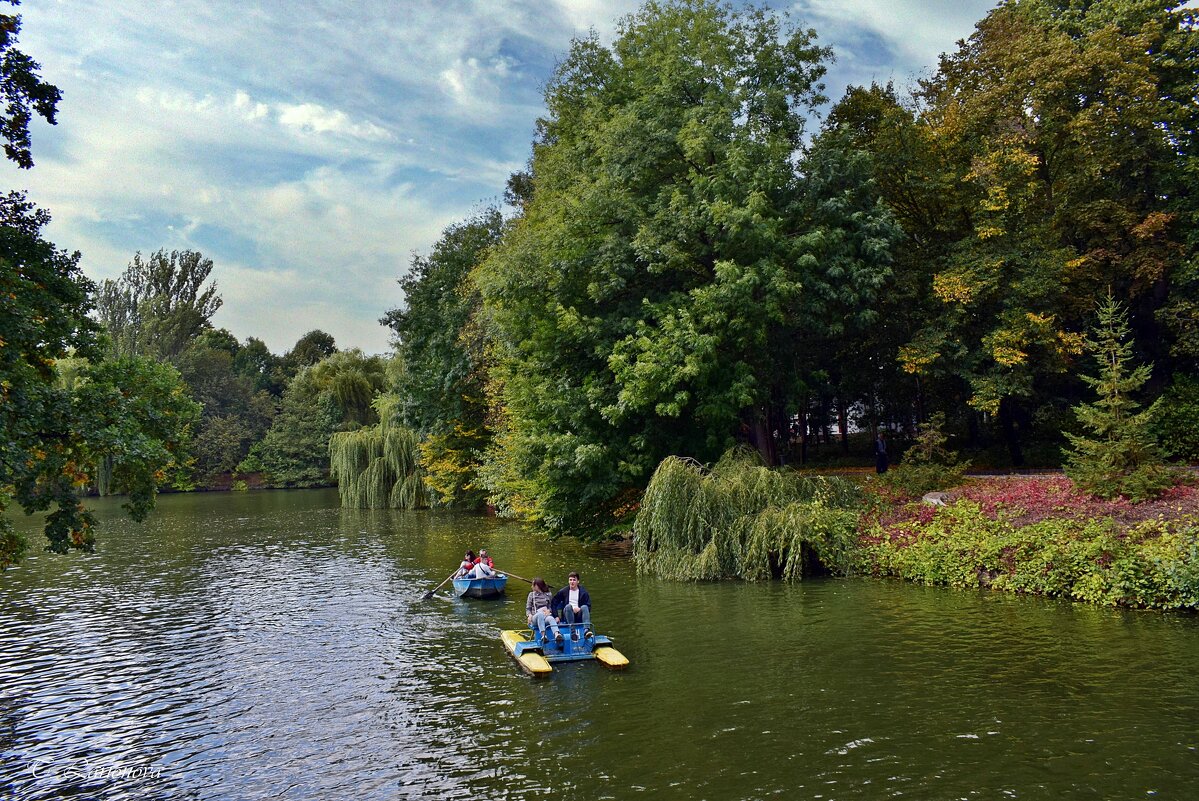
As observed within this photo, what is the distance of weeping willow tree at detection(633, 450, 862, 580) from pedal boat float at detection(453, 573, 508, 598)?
4123mm

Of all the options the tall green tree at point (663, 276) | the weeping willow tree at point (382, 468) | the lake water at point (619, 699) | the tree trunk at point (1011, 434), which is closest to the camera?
the lake water at point (619, 699)

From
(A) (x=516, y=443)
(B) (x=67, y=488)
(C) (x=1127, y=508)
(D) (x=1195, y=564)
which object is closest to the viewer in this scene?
(B) (x=67, y=488)

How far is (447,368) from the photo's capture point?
4109 centimetres

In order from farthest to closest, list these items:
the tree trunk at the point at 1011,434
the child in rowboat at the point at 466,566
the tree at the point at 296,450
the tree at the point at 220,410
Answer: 1. the tree at the point at 296,450
2. the tree at the point at 220,410
3. the tree trunk at the point at 1011,434
4. the child in rowboat at the point at 466,566

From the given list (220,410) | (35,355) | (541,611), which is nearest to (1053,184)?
(541,611)

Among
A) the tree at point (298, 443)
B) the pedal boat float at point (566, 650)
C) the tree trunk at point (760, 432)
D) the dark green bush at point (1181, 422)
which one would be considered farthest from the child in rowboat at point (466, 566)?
the tree at point (298, 443)

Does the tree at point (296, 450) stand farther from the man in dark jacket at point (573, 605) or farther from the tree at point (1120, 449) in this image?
the tree at point (1120, 449)

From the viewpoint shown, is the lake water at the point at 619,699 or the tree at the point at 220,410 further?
the tree at the point at 220,410

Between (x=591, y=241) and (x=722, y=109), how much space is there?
18.4 ft

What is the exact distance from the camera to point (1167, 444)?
24922mm

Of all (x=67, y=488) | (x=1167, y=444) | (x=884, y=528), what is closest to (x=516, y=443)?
(x=884, y=528)

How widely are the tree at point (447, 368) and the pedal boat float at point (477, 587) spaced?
18186 millimetres

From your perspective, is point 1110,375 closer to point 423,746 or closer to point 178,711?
point 423,746

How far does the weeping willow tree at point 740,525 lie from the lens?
68.8ft
